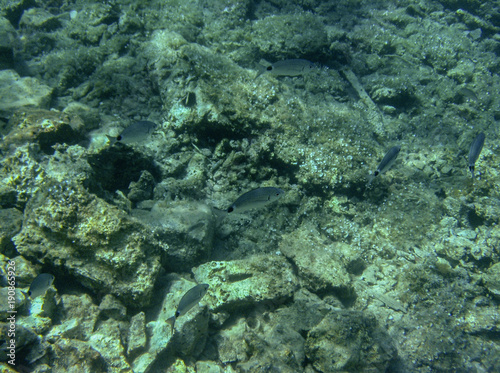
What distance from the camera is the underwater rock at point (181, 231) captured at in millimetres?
3719

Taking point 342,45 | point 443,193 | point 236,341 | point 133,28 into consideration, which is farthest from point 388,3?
point 236,341

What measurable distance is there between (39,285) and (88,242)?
24.5 inches

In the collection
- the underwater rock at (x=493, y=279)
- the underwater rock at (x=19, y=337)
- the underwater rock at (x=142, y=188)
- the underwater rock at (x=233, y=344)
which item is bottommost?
the underwater rock at (x=233, y=344)

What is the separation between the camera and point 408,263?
4672 millimetres

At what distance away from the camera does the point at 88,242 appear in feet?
9.71

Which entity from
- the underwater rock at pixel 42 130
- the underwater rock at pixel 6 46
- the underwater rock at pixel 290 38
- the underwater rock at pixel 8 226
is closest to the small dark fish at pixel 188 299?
the underwater rock at pixel 8 226

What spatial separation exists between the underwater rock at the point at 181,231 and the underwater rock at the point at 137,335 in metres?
0.77

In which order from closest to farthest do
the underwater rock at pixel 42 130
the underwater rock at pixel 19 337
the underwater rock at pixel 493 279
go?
the underwater rock at pixel 19 337 < the underwater rock at pixel 42 130 < the underwater rock at pixel 493 279

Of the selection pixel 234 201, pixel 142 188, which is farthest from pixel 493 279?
pixel 142 188

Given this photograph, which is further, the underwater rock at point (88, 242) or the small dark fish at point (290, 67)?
the small dark fish at point (290, 67)

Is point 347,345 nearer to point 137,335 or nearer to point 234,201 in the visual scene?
point 234,201

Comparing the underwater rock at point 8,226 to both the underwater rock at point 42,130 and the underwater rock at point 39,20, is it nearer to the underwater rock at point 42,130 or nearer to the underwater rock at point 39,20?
the underwater rock at point 42,130

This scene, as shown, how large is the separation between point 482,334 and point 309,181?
3.74m

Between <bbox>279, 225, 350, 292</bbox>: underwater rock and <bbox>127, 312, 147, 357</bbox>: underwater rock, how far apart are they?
85.0 inches
